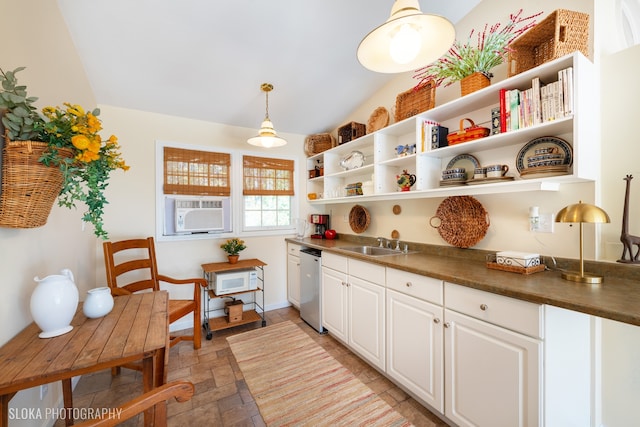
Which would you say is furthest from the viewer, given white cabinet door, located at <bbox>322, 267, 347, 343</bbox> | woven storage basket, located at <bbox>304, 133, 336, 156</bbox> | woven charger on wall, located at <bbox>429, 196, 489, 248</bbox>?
woven storage basket, located at <bbox>304, 133, 336, 156</bbox>

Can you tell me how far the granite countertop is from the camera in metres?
0.99

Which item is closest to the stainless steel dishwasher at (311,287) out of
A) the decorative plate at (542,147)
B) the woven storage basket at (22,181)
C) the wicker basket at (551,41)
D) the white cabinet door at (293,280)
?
the white cabinet door at (293,280)

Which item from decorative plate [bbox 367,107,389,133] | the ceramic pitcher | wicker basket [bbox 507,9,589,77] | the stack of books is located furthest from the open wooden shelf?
wicker basket [bbox 507,9,589,77]

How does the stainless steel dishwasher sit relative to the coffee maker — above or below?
below

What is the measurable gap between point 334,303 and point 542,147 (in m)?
2.06

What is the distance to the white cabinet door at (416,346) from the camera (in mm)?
1576

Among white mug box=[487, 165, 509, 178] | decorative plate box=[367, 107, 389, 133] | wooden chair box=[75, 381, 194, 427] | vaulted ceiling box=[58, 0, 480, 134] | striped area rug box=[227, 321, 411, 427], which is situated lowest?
striped area rug box=[227, 321, 411, 427]

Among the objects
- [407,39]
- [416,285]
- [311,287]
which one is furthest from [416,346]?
[407,39]

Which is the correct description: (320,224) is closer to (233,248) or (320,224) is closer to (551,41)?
(233,248)

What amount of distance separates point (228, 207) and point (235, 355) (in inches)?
65.6

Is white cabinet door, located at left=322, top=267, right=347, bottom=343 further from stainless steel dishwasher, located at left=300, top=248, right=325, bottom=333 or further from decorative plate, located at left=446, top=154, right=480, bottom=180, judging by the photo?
decorative plate, located at left=446, top=154, right=480, bottom=180

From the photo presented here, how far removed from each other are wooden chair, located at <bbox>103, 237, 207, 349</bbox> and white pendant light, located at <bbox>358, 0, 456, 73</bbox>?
241 cm

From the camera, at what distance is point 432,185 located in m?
2.15

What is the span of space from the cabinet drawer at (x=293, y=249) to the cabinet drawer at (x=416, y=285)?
5.19 feet
